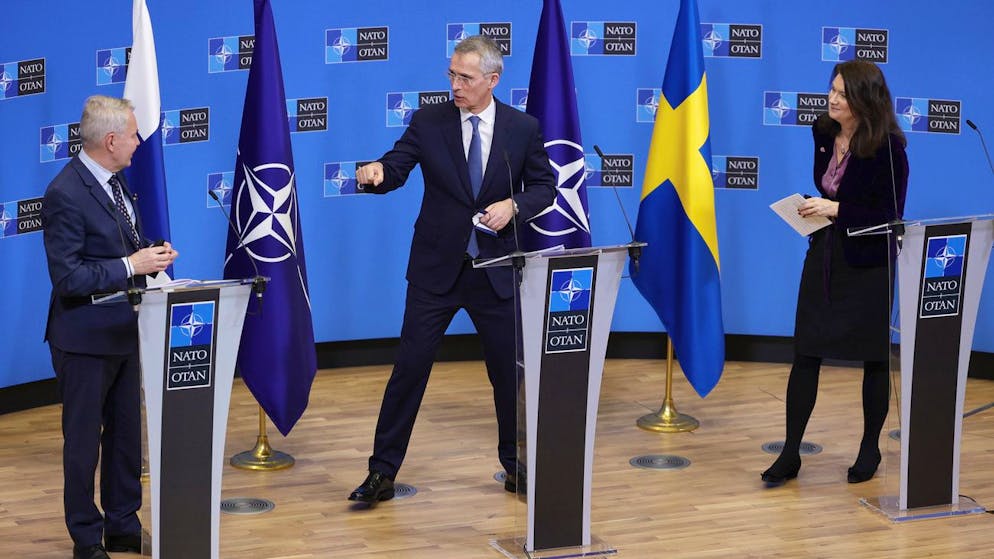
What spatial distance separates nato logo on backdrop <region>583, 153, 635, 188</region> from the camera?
306 inches

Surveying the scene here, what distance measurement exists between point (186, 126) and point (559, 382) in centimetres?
314

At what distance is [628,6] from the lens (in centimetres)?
764

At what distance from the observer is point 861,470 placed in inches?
231

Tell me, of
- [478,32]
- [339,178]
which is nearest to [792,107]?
[478,32]

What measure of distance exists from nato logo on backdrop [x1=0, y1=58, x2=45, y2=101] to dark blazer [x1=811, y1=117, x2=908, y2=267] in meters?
3.71

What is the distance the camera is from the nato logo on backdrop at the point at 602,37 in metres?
7.64

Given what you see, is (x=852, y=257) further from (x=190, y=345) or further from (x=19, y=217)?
(x=19, y=217)

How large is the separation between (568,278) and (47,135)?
3.16 metres

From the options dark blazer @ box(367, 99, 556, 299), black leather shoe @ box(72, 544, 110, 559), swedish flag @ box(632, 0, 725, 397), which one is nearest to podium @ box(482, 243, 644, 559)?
dark blazer @ box(367, 99, 556, 299)

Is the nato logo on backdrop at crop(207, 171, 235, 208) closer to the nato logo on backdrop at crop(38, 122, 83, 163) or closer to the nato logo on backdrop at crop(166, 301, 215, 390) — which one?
the nato logo on backdrop at crop(38, 122, 83, 163)

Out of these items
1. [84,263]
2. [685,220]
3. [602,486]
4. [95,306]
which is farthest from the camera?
[685,220]

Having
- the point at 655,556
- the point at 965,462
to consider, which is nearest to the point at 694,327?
the point at 965,462

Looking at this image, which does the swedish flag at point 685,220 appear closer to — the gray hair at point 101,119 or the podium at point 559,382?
the podium at point 559,382

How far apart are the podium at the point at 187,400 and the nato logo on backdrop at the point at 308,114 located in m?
3.15
